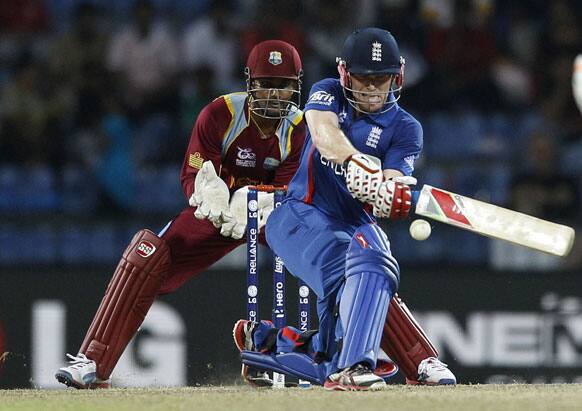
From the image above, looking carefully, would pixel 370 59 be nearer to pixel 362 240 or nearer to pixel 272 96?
pixel 362 240

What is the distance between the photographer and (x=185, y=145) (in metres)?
9.80

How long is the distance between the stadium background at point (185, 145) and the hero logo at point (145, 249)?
171 centimetres

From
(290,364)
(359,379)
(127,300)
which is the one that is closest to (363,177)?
(359,379)

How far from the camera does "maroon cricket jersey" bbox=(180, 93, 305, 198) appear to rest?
6227 mm

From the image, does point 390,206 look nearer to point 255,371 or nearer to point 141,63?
point 255,371

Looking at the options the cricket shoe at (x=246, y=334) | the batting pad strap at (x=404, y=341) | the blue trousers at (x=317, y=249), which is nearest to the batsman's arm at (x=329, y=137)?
the blue trousers at (x=317, y=249)

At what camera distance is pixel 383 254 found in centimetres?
505

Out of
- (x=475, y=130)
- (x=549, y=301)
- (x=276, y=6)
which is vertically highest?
(x=276, y=6)

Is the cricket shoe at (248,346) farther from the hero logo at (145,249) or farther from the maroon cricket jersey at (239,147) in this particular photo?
the maroon cricket jersey at (239,147)

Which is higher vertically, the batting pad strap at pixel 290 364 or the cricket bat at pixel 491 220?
the cricket bat at pixel 491 220

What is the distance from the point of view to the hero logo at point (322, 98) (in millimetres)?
5395

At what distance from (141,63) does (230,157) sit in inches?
158

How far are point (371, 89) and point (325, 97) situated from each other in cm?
20

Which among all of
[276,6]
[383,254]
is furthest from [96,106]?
[383,254]
